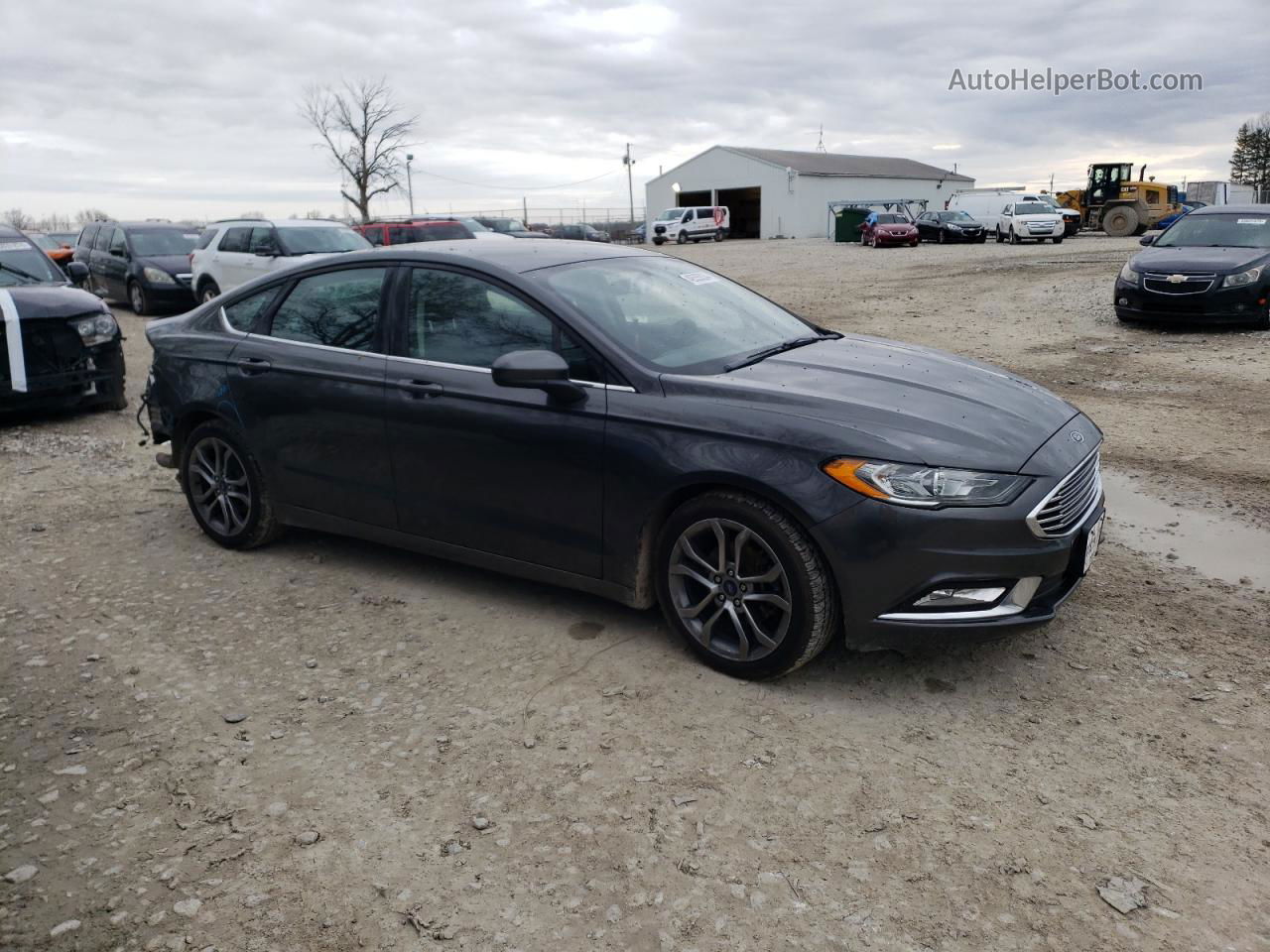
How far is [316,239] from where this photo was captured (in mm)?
14680

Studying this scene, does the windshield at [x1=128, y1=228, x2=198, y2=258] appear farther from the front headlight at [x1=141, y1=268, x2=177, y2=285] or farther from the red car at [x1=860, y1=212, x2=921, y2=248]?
the red car at [x1=860, y1=212, x2=921, y2=248]

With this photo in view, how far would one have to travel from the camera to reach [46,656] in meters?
4.10

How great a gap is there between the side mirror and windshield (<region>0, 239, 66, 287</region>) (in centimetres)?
675

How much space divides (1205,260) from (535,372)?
11.4 metres

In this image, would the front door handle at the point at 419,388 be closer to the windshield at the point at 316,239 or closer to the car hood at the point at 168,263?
the windshield at the point at 316,239

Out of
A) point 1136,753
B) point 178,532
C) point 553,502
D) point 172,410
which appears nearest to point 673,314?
point 553,502

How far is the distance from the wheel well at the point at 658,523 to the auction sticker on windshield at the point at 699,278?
141cm

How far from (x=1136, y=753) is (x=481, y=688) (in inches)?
89.8

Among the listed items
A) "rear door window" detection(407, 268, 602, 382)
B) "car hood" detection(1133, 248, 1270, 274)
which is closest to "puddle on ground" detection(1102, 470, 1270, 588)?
"rear door window" detection(407, 268, 602, 382)

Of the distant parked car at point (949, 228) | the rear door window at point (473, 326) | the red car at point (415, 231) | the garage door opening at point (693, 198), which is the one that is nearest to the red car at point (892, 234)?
the distant parked car at point (949, 228)

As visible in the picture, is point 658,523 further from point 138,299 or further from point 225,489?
point 138,299

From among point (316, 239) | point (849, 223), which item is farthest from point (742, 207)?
point (316, 239)

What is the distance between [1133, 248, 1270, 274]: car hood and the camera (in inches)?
Answer: 466

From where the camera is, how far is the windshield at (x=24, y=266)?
27.9 feet
